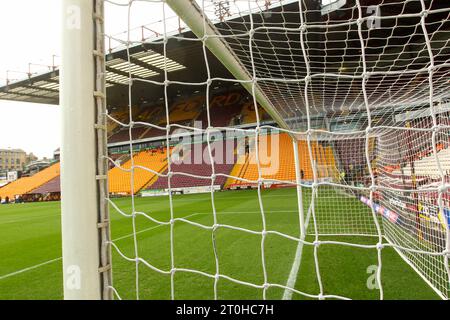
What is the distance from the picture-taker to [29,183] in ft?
63.9

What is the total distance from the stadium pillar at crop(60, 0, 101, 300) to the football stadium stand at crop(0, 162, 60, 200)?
20.5 meters

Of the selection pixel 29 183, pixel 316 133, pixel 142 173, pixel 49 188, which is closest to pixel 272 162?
pixel 142 173

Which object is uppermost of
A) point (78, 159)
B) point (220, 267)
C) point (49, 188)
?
point (78, 159)

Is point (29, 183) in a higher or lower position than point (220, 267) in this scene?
higher

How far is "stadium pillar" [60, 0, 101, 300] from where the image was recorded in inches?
32.6

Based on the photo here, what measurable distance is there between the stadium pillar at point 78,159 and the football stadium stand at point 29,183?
2055cm

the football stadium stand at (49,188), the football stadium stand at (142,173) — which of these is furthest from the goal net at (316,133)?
the football stadium stand at (49,188)

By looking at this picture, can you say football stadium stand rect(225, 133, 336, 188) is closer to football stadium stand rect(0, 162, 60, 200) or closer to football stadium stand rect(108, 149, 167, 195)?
football stadium stand rect(108, 149, 167, 195)

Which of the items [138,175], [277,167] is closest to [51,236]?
[277,167]

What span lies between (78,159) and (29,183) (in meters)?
22.6

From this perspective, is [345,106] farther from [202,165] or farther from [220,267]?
[202,165]

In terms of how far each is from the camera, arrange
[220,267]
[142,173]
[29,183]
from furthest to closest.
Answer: [29,183], [142,173], [220,267]

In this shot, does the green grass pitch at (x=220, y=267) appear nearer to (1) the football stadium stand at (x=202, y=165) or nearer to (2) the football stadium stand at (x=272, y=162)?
(2) the football stadium stand at (x=272, y=162)

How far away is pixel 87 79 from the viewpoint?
87 centimetres
